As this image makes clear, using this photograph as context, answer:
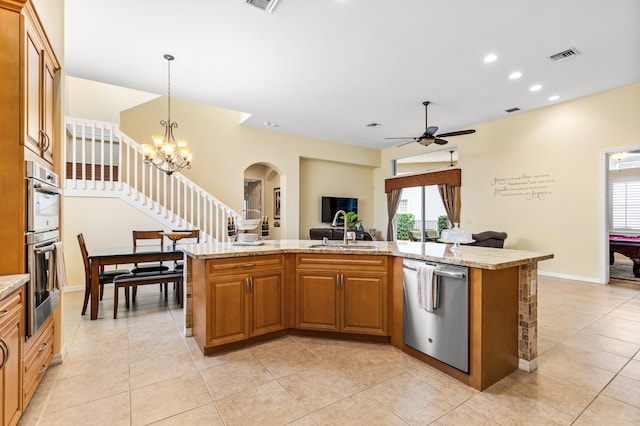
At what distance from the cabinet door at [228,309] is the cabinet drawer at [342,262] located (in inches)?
22.5

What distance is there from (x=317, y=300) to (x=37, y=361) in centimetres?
205

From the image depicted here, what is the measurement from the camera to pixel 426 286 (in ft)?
7.43

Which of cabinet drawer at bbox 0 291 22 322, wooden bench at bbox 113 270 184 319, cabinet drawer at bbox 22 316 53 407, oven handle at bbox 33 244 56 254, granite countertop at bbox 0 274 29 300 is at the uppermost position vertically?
oven handle at bbox 33 244 56 254

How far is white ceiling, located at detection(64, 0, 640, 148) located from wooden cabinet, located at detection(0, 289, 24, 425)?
9.53 feet

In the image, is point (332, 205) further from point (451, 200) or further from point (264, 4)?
point (264, 4)

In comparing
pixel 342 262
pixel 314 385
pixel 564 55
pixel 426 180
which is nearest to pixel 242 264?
pixel 342 262

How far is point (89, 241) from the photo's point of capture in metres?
4.84

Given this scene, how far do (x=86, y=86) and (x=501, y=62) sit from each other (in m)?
7.69

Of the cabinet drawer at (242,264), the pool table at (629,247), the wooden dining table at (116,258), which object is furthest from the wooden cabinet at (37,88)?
the pool table at (629,247)

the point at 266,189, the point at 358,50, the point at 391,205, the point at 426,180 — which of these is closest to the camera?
the point at 358,50

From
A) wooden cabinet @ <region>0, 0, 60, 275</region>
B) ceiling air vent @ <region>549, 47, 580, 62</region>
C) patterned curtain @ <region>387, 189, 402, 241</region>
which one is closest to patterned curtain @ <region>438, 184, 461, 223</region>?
patterned curtain @ <region>387, 189, 402, 241</region>

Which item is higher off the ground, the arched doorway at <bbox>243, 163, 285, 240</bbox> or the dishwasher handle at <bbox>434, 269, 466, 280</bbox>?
the arched doorway at <bbox>243, 163, 285, 240</bbox>

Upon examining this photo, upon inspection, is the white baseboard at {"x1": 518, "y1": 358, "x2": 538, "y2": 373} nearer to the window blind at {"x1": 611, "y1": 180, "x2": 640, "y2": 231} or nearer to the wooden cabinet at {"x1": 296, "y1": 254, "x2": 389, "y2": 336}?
the wooden cabinet at {"x1": 296, "y1": 254, "x2": 389, "y2": 336}

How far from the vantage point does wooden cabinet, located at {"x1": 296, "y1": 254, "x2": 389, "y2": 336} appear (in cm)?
267
